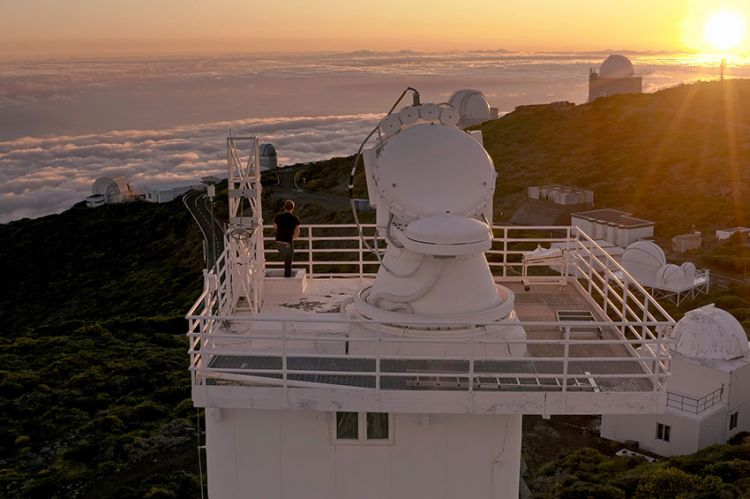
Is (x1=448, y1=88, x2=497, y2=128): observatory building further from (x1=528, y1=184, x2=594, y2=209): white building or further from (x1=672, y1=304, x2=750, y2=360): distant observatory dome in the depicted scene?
(x1=528, y1=184, x2=594, y2=209): white building

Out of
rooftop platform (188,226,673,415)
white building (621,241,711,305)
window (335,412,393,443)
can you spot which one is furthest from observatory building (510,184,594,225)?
window (335,412,393,443)

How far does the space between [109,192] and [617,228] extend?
63.2 metres

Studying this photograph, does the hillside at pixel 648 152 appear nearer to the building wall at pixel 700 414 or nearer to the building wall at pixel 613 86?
the building wall at pixel 613 86

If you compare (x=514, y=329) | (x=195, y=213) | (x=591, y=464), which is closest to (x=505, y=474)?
(x=514, y=329)

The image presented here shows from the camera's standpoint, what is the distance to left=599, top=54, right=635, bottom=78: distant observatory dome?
341 feet

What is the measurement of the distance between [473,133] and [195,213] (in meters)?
61.9

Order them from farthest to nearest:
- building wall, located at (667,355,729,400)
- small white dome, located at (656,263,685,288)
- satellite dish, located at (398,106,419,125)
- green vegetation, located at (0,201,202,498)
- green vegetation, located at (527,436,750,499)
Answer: small white dome, located at (656,263,685,288) < building wall, located at (667,355,729,400) < green vegetation, located at (527,436,750,499) < green vegetation, located at (0,201,202,498) < satellite dish, located at (398,106,419,125)

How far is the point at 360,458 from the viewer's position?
1170cm

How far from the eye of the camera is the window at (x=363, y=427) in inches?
457

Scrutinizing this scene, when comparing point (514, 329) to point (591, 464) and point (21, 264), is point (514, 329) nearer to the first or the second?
point (591, 464)

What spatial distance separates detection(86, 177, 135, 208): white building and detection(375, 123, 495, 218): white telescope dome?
82.5 meters

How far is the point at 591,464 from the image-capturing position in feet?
82.2

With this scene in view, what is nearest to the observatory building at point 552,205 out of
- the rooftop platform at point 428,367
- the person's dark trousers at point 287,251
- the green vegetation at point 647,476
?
the green vegetation at point 647,476

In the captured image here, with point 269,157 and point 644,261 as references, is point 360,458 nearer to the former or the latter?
point 644,261
